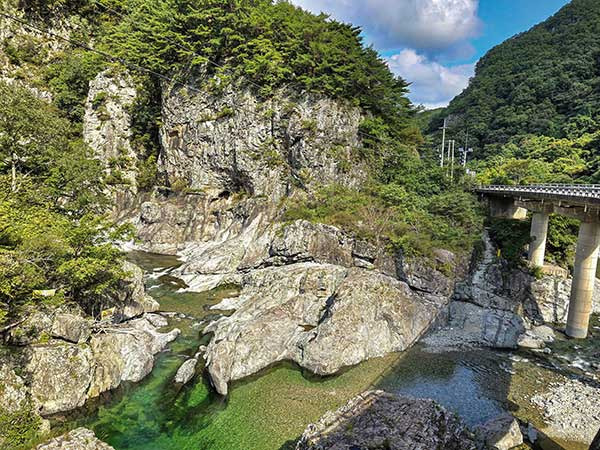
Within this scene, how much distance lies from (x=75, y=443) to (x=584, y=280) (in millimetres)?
22362

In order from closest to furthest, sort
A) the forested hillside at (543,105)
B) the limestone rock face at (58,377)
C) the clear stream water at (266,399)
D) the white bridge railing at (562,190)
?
the clear stream water at (266,399) < the limestone rock face at (58,377) < the white bridge railing at (562,190) < the forested hillside at (543,105)

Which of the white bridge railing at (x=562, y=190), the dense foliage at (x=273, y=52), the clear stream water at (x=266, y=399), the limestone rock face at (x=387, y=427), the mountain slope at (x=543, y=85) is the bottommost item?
the clear stream water at (x=266, y=399)

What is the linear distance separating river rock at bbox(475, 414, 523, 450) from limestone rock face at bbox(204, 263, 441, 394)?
540 centimetres

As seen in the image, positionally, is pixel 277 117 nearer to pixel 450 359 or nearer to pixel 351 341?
pixel 351 341

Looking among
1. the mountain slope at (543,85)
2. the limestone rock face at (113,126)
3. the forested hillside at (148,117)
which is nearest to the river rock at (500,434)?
the forested hillside at (148,117)

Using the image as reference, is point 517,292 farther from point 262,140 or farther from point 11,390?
point 11,390

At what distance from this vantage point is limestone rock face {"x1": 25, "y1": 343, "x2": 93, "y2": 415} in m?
10.0

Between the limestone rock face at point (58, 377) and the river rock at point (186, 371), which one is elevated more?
the limestone rock face at point (58, 377)

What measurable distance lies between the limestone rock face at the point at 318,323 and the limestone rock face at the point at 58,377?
431cm

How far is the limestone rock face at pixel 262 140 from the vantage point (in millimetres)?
28203

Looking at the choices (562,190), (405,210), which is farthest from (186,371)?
(562,190)

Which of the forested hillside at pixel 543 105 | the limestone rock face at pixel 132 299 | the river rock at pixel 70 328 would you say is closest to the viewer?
the river rock at pixel 70 328

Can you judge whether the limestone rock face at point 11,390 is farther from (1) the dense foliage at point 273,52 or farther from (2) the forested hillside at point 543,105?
(2) the forested hillside at point 543,105

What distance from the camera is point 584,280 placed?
16.6 m
